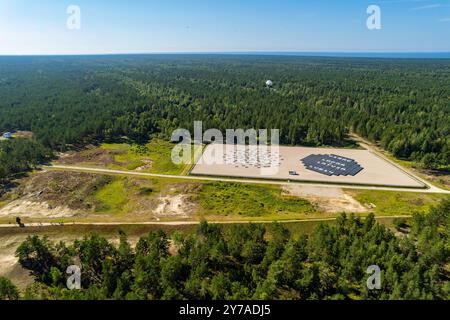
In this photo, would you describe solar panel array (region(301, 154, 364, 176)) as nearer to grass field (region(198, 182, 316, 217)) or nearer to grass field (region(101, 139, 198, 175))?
grass field (region(198, 182, 316, 217))

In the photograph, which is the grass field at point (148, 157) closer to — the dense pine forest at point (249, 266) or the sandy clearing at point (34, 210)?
the sandy clearing at point (34, 210)

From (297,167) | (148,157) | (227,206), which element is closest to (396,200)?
(297,167)

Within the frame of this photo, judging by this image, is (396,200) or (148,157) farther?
(148,157)

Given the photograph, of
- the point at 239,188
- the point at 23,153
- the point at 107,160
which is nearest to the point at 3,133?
the point at 23,153

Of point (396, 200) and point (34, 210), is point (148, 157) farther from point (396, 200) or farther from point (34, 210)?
point (396, 200)

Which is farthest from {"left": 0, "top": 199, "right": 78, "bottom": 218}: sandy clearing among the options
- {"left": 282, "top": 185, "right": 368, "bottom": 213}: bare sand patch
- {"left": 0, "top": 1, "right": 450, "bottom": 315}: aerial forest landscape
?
{"left": 282, "top": 185, "right": 368, "bottom": 213}: bare sand patch

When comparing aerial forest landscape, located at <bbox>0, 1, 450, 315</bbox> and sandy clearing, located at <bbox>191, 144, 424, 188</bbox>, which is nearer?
aerial forest landscape, located at <bbox>0, 1, 450, 315</bbox>
